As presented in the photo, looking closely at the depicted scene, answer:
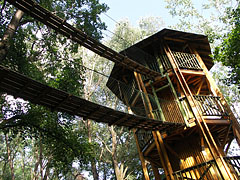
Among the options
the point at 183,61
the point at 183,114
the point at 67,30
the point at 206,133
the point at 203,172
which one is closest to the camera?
the point at 67,30

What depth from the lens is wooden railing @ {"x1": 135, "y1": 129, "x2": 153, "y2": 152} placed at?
8.62m

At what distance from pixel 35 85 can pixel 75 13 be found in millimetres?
7331

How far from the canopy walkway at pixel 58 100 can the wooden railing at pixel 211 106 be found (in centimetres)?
211

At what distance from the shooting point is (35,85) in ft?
14.5

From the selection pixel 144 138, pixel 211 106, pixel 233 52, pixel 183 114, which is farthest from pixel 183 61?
pixel 144 138

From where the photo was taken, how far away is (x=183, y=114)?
25.3 ft

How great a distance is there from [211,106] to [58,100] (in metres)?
6.02

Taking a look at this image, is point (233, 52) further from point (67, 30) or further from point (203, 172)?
point (67, 30)

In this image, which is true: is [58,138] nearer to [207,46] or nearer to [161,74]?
[161,74]

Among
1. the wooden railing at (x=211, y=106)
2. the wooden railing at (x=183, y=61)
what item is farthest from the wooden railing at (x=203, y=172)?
the wooden railing at (x=183, y=61)

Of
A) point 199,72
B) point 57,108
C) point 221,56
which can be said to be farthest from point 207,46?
point 57,108

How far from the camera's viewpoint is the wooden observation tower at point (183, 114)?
7.01m

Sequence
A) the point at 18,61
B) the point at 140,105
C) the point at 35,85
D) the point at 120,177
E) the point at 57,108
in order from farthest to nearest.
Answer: the point at 120,177 → the point at 140,105 → the point at 18,61 → the point at 57,108 → the point at 35,85

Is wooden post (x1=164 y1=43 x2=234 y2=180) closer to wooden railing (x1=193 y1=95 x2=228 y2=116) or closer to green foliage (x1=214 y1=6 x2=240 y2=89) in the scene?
wooden railing (x1=193 y1=95 x2=228 y2=116)
